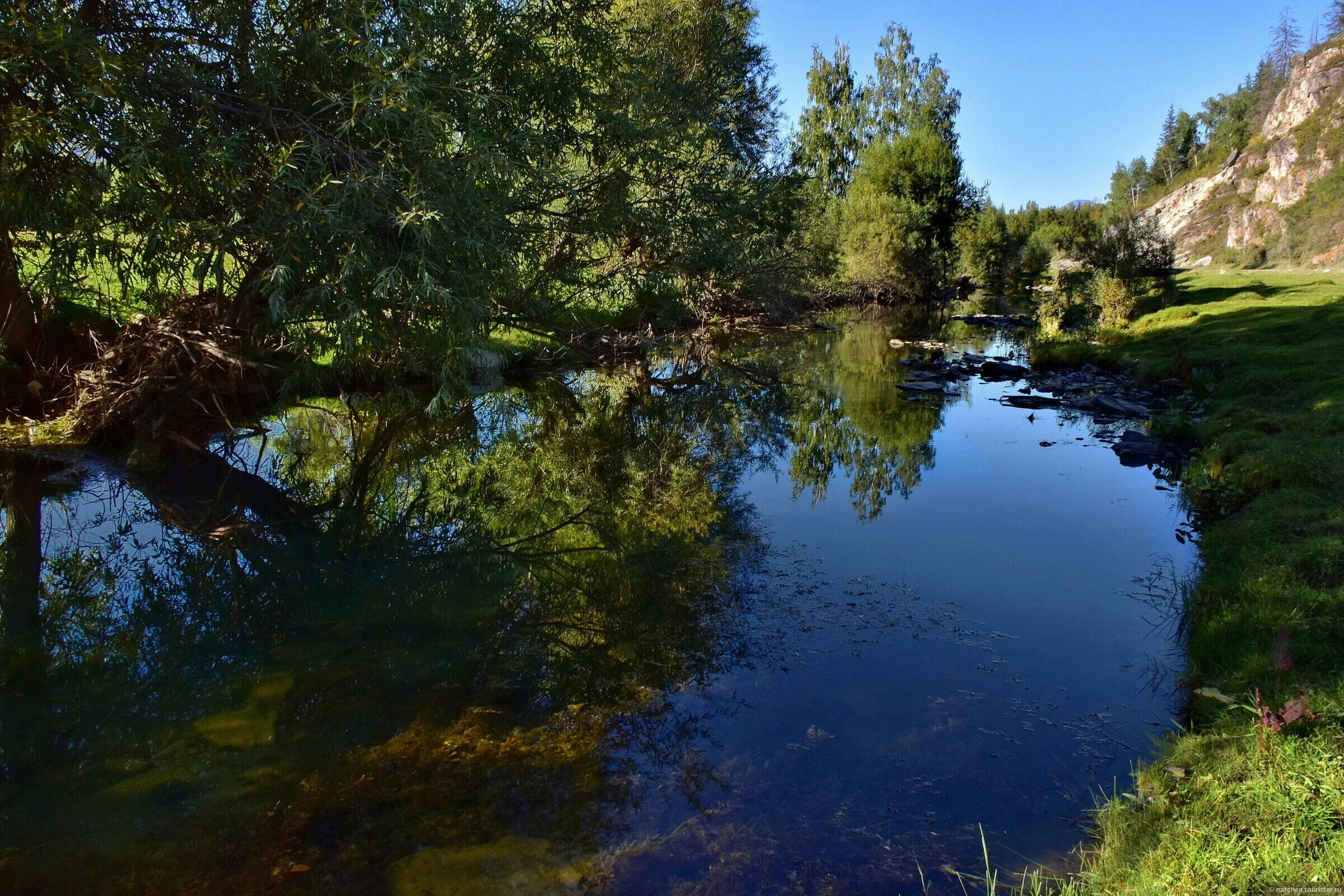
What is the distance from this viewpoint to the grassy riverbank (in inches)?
159

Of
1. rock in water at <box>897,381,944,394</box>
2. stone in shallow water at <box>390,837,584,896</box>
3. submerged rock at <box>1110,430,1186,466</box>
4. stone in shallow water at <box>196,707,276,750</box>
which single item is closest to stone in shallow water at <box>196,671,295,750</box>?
stone in shallow water at <box>196,707,276,750</box>

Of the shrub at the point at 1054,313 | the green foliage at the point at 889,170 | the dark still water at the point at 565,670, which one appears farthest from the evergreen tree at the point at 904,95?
the dark still water at the point at 565,670

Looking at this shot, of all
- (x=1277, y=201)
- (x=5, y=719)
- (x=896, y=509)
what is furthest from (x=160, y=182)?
(x=1277, y=201)

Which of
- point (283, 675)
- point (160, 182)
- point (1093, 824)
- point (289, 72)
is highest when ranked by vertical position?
point (289, 72)

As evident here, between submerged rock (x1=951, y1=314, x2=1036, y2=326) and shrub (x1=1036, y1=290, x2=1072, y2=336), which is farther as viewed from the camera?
submerged rock (x1=951, y1=314, x2=1036, y2=326)

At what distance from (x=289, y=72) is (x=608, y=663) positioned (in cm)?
845

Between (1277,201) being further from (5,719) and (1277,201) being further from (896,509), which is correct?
(5,719)

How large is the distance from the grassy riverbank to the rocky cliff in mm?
46644

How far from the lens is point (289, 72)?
1030 centimetres

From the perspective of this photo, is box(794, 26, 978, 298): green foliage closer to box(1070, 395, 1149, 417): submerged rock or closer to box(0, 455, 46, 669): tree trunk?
box(1070, 395, 1149, 417): submerged rock

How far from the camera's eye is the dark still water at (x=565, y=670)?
4.77 meters

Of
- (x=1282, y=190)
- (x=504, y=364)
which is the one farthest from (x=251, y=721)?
(x=1282, y=190)

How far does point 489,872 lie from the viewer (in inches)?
179

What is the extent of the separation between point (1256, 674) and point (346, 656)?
7.04 metres
